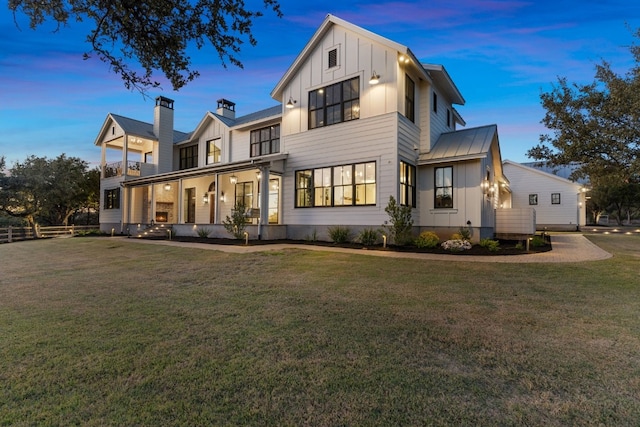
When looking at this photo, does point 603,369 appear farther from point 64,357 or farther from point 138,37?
point 138,37

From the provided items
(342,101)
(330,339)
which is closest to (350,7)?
(342,101)

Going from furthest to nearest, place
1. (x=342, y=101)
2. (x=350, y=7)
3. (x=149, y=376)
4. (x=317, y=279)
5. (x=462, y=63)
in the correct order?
1. (x=462, y=63)
2. (x=342, y=101)
3. (x=350, y=7)
4. (x=317, y=279)
5. (x=149, y=376)

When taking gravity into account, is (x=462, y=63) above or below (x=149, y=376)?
above

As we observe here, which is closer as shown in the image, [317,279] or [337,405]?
A: [337,405]

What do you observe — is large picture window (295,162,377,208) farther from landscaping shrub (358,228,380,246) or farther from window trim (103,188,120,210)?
window trim (103,188,120,210)

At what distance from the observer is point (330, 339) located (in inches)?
129

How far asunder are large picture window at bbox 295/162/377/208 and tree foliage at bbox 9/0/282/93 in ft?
25.1

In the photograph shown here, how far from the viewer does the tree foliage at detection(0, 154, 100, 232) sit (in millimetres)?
24031

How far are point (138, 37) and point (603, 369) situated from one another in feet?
25.2

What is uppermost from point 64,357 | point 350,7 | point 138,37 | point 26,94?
point 350,7

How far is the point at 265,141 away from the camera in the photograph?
58.6 ft

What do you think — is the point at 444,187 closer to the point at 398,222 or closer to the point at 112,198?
the point at 398,222

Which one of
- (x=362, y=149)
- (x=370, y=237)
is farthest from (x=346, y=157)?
(x=370, y=237)

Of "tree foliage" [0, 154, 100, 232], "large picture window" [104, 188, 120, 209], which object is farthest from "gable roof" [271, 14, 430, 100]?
"tree foliage" [0, 154, 100, 232]
